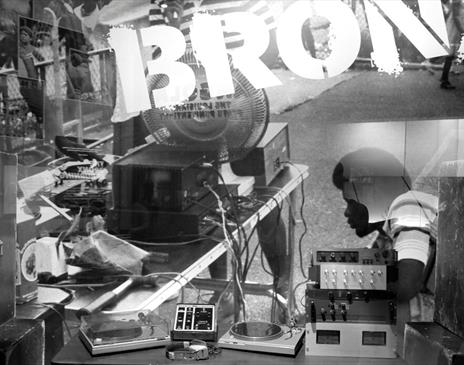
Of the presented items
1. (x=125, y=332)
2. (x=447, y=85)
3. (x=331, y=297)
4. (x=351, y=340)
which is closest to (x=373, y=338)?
(x=351, y=340)

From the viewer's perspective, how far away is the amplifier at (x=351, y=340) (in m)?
2.05

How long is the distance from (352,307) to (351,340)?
0.39ft

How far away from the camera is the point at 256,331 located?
7.03 feet

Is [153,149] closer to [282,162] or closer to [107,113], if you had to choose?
[107,113]

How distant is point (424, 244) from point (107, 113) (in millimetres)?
1487

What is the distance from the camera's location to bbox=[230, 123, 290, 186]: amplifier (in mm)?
2422

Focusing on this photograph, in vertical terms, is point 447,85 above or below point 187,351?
above

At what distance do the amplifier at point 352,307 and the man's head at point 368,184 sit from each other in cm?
34

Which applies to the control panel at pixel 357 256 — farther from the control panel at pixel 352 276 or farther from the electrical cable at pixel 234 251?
the electrical cable at pixel 234 251

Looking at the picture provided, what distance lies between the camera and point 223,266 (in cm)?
247

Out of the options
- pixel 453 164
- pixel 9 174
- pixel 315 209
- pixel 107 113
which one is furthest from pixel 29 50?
pixel 453 164

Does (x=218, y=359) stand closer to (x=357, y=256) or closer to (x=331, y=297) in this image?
(x=331, y=297)

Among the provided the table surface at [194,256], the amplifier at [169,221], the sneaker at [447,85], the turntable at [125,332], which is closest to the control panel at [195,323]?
the turntable at [125,332]

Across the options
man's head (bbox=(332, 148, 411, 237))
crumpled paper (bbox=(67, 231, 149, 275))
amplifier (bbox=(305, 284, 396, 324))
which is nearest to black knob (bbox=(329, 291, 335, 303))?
amplifier (bbox=(305, 284, 396, 324))
